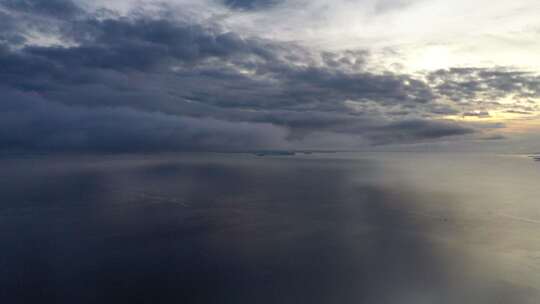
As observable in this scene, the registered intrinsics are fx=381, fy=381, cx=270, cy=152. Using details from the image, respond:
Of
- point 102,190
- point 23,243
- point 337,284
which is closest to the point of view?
point 337,284

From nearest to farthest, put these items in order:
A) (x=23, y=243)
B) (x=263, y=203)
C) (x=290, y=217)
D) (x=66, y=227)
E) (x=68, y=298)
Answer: (x=68, y=298) → (x=23, y=243) → (x=66, y=227) → (x=290, y=217) → (x=263, y=203)

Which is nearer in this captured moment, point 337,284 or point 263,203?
point 337,284

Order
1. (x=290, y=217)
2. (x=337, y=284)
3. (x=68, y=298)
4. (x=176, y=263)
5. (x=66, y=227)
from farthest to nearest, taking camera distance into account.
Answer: (x=290, y=217) → (x=66, y=227) → (x=176, y=263) → (x=337, y=284) → (x=68, y=298)

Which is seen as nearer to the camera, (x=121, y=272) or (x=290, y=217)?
(x=121, y=272)

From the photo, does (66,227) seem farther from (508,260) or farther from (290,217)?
(508,260)

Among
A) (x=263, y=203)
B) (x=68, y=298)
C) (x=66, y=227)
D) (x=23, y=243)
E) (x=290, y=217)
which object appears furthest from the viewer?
(x=263, y=203)

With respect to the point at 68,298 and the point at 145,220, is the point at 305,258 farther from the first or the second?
the point at 145,220

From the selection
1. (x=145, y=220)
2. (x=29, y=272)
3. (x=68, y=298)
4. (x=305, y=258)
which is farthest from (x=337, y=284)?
(x=145, y=220)

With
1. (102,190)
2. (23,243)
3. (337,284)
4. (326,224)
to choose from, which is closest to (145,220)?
(23,243)
